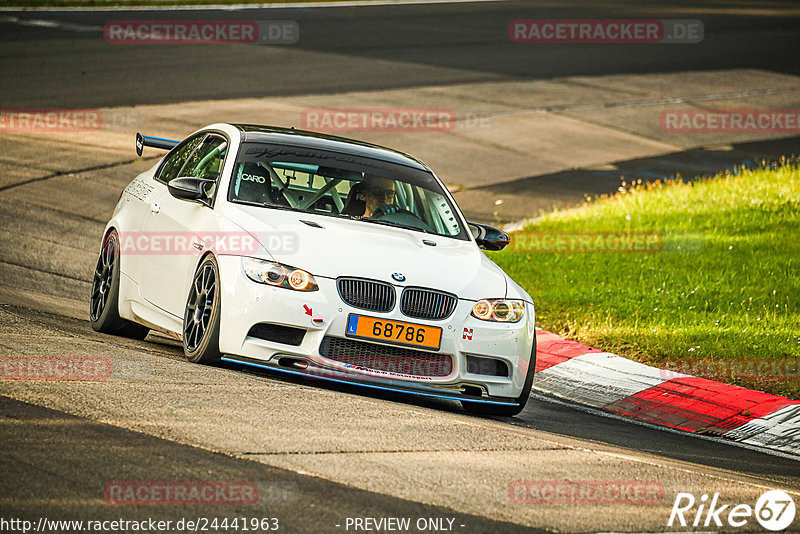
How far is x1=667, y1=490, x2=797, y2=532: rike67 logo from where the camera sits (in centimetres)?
543

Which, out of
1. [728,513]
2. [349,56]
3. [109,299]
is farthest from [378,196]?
[349,56]

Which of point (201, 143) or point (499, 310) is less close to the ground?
point (201, 143)

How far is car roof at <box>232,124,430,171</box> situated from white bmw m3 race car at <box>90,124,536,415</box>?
0.08 feet

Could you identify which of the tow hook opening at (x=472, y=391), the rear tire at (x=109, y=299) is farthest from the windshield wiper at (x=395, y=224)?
the rear tire at (x=109, y=299)

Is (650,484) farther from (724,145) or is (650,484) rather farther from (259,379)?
(724,145)

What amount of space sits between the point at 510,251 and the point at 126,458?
29.7 feet

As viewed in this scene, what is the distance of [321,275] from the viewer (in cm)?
723

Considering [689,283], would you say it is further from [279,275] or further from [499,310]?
[279,275]

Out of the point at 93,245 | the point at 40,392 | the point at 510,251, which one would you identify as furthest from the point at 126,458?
the point at 510,251

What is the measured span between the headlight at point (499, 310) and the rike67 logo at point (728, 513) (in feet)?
6.73

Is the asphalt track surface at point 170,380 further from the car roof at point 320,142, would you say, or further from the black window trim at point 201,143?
the car roof at point 320,142

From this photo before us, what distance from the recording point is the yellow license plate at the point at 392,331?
7.16 meters

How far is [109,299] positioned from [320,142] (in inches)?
76.3

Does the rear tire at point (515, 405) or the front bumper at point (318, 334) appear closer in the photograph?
the front bumper at point (318, 334)
